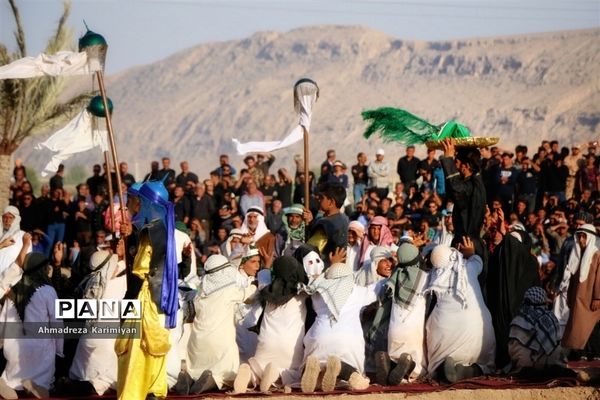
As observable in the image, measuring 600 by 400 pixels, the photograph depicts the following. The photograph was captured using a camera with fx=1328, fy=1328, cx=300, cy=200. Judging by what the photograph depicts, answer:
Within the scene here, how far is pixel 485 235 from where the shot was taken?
11.8 metres

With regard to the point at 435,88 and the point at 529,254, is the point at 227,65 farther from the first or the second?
the point at 529,254

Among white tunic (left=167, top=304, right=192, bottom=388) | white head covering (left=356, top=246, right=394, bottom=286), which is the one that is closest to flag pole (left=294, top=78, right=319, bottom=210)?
white head covering (left=356, top=246, right=394, bottom=286)

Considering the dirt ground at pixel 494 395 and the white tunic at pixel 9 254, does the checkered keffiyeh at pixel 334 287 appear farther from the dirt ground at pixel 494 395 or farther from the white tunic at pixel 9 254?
the white tunic at pixel 9 254

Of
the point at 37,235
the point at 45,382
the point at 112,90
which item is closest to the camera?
the point at 45,382

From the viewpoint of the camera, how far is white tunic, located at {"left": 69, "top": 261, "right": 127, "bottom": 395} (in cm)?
1068

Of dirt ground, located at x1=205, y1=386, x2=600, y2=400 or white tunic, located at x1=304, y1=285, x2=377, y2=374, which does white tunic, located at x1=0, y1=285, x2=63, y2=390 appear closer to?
dirt ground, located at x1=205, y1=386, x2=600, y2=400

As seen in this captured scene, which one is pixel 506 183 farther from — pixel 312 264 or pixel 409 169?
pixel 312 264

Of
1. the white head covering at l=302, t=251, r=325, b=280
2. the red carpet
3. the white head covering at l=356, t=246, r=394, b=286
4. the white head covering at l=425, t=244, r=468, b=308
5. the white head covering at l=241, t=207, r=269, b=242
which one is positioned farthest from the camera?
the white head covering at l=241, t=207, r=269, b=242

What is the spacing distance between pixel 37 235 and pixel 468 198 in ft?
28.1

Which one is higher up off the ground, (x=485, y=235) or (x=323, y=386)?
(x=485, y=235)

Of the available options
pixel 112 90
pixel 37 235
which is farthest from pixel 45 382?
pixel 112 90

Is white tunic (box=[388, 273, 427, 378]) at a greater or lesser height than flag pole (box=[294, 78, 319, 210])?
lesser

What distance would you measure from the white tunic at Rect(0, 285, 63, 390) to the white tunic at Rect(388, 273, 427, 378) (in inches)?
110

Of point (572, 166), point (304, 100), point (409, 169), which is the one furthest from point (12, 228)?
point (572, 166)
